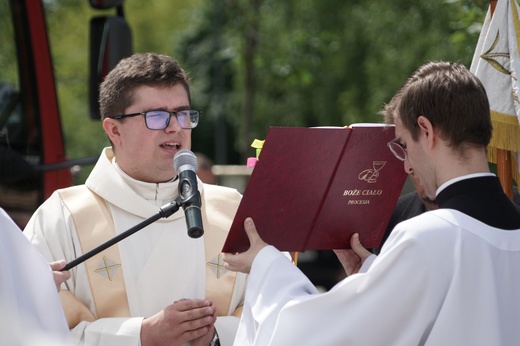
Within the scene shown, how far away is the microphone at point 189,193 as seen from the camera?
131 inches

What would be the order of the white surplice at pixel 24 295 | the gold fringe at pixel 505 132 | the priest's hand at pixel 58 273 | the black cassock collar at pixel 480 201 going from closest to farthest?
the white surplice at pixel 24 295 < the black cassock collar at pixel 480 201 < the priest's hand at pixel 58 273 < the gold fringe at pixel 505 132

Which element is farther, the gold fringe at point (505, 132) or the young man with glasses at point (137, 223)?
the gold fringe at point (505, 132)

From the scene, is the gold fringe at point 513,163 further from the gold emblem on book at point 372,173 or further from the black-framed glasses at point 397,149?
the black-framed glasses at point 397,149

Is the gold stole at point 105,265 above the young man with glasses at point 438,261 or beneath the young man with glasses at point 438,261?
beneath

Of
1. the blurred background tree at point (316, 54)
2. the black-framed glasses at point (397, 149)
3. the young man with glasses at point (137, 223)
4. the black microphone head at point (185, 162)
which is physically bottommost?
the blurred background tree at point (316, 54)

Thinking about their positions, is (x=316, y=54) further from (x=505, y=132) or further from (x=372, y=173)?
(x=372, y=173)

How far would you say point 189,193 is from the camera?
136 inches

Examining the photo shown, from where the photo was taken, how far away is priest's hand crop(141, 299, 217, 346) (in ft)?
13.0

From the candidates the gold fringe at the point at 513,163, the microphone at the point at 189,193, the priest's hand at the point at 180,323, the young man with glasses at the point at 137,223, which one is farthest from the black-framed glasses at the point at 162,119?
the gold fringe at the point at 513,163

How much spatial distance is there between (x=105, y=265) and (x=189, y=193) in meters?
0.93

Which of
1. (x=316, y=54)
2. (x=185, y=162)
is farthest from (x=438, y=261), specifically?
(x=316, y=54)

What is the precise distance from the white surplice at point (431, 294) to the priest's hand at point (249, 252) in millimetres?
401

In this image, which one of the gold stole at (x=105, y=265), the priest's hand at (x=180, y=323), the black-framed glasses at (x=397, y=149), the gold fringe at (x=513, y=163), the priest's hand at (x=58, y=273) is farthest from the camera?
the gold fringe at (x=513, y=163)

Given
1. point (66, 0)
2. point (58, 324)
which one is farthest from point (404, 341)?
point (66, 0)
